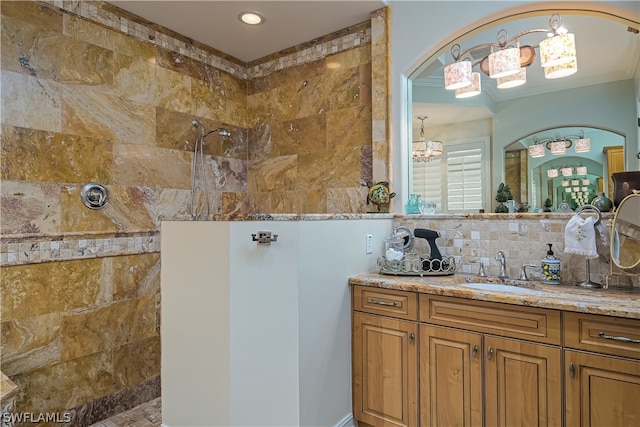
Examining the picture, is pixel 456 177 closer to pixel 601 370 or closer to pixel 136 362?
pixel 601 370

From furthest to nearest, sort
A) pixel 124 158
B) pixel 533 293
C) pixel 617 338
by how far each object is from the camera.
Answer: pixel 124 158 < pixel 533 293 < pixel 617 338

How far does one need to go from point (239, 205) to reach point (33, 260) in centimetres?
A: 177

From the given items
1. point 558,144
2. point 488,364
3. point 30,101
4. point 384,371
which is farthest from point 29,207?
point 558,144

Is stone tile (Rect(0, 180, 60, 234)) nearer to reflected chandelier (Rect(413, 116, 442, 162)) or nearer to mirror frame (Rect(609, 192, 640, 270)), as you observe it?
reflected chandelier (Rect(413, 116, 442, 162))

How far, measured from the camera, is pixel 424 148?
2648 millimetres

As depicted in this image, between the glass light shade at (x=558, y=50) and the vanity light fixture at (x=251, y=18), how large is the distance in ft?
6.71

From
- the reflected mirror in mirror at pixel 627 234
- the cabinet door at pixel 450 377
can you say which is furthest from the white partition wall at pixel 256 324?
the reflected mirror in mirror at pixel 627 234

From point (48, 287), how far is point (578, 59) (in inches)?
140

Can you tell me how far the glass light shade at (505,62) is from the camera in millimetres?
2225

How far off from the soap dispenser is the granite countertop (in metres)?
0.06

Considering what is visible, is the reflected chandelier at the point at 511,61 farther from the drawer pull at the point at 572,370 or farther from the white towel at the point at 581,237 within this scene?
the drawer pull at the point at 572,370

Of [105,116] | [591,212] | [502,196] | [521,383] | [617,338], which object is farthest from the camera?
[105,116]

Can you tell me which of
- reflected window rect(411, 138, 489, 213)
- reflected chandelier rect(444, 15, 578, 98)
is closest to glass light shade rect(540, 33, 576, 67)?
reflected chandelier rect(444, 15, 578, 98)

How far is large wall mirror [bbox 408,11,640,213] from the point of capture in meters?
1.99
